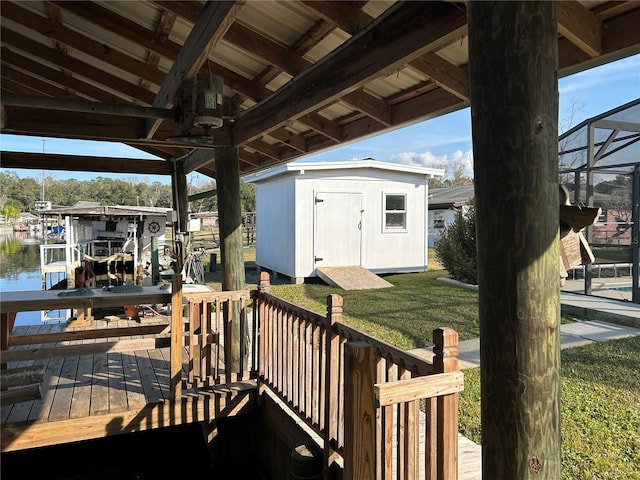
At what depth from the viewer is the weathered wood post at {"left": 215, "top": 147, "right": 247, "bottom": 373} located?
468 centimetres

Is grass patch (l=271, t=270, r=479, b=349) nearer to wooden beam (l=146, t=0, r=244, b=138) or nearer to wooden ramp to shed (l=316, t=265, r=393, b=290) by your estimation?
wooden ramp to shed (l=316, t=265, r=393, b=290)

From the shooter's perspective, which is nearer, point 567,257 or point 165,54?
point 567,257

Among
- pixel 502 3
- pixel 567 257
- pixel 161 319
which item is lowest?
pixel 161 319

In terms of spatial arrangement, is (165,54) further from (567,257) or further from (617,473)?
(617,473)

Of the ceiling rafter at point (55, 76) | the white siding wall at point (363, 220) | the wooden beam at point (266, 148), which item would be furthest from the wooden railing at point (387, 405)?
the white siding wall at point (363, 220)

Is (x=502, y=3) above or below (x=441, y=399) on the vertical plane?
above

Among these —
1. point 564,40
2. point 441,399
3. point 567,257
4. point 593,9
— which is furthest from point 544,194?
point 564,40

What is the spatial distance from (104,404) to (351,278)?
8.19m

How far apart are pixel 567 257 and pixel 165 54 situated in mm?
3401

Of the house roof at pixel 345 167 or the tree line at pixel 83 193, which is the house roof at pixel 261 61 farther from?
the tree line at pixel 83 193

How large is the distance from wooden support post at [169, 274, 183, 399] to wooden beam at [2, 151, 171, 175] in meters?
4.06

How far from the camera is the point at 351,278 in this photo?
11.7m

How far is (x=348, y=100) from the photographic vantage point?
381cm

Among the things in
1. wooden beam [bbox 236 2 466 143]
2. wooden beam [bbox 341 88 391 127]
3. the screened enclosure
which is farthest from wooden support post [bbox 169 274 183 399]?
the screened enclosure
